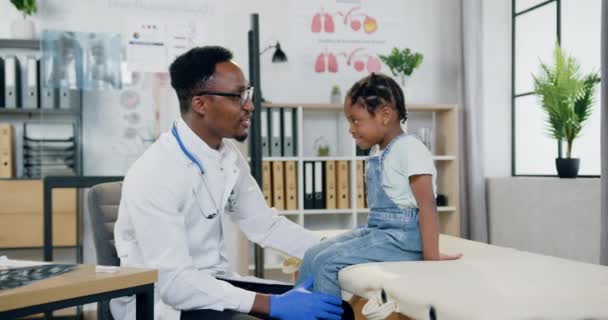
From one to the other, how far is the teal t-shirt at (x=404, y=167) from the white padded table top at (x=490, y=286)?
0.22m

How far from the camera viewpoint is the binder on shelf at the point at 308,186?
4215 mm

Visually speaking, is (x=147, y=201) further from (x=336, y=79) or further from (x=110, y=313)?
(x=336, y=79)

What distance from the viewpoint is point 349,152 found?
4.48 m

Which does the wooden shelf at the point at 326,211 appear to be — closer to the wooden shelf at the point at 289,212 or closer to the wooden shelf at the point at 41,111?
the wooden shelf at the point at 289,212

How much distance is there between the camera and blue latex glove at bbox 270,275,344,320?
1.37 meters

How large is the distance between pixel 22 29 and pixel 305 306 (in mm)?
3291

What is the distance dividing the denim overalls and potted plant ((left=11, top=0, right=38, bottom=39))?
120 inches

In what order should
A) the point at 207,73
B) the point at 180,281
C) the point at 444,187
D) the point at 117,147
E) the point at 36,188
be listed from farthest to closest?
the point at 444,187 → the point at 117,147 → the point at 36,188 → the point at 207,73 → the point at 180,281

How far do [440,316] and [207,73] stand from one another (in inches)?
35.6

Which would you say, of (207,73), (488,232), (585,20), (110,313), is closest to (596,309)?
(207,73)

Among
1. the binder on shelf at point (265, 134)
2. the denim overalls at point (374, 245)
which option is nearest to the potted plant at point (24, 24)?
the binder on shelf at point (265, 134)

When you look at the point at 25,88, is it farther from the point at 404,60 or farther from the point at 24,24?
the point at 404,60

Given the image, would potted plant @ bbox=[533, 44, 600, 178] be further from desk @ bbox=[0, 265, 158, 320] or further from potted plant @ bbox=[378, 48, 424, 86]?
desk @ bbox=[0, 265, 158, 320]

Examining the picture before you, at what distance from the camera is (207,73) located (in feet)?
5.37
